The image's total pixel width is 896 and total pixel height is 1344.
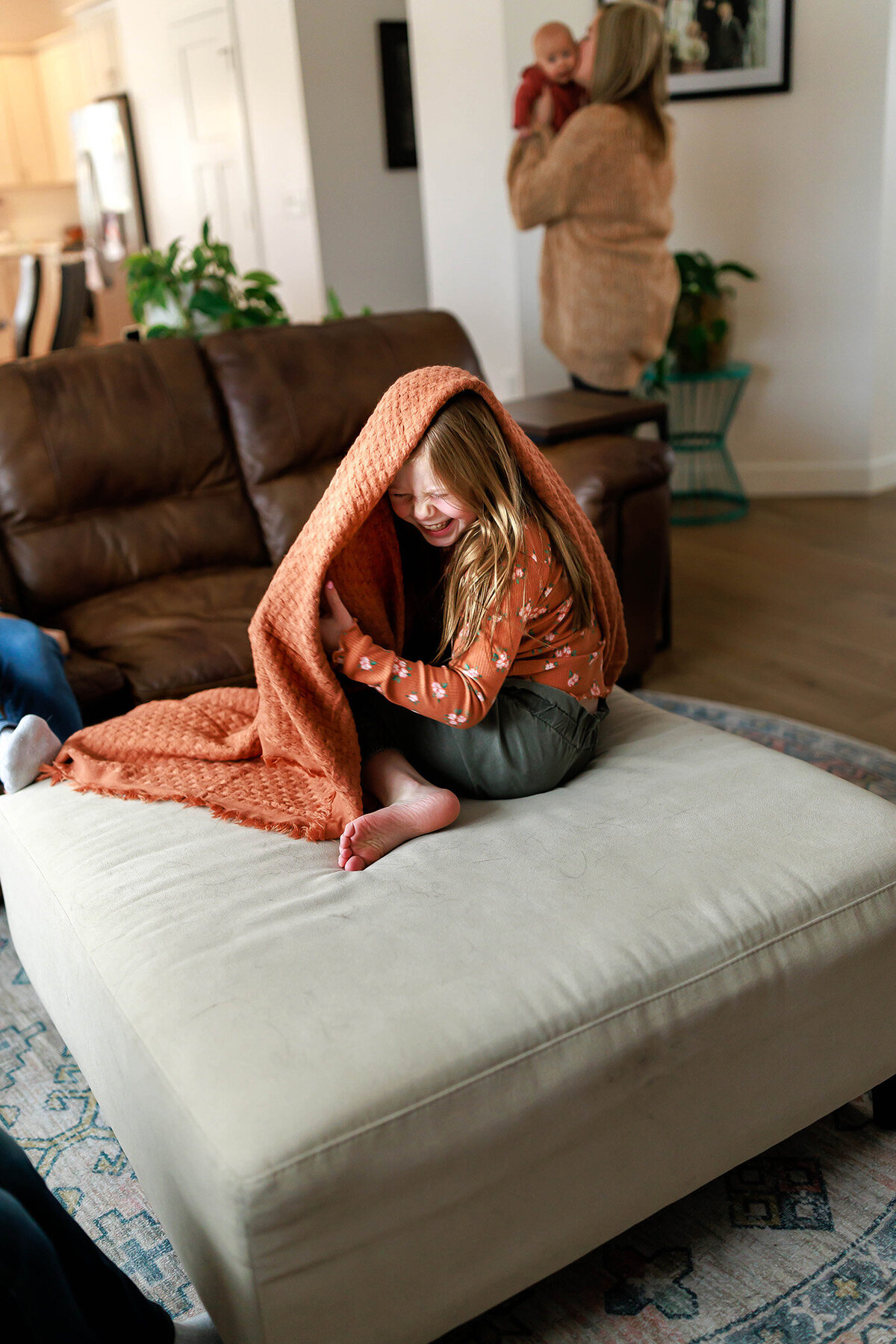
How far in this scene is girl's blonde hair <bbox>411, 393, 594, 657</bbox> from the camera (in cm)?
139

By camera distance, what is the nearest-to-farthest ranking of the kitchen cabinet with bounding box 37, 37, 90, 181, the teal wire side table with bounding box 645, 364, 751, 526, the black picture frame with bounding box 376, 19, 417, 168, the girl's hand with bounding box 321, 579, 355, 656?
1. the girl's hand with bounding box 321, 579, 355, 656
2. the teal wire side table with bounding box 645, 364, 751, 526
3. the black picture frame with bounding box 376, 19, 417, 168
4. the kitchen cabinet with bounding box 37, 37, 90, 181

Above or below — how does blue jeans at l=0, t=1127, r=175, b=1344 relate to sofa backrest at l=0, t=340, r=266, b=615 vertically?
below

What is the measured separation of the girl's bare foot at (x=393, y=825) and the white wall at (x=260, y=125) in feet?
14.8

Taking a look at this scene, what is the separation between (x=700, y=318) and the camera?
3939mm

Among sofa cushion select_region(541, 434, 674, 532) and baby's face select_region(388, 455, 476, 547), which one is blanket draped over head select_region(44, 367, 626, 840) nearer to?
baby's face select_region(388, 455, 476, 547)

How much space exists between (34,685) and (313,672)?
25.3 inches

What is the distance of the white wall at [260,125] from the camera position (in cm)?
516

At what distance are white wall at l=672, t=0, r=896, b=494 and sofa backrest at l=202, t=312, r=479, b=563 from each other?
1990mm

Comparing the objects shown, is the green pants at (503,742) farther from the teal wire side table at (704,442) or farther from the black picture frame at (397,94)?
the black picture frame at (397,94)

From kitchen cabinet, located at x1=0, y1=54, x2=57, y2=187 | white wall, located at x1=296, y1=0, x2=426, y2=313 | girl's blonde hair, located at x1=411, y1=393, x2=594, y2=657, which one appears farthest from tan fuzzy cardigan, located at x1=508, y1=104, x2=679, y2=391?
kitchen cabinet, located at x1=0, y1=54, x2=57, y2=187

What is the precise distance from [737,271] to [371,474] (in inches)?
122

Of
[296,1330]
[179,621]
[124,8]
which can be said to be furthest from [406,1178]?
[124,8]

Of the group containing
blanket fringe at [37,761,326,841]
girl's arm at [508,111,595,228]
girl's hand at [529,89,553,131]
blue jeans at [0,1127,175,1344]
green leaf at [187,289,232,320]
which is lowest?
blue jeans at [0,1127,175,1344]

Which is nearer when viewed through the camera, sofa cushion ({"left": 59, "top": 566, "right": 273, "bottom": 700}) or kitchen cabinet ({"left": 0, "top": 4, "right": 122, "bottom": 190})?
sofa cushion ({"left": 59, "top": 566, "right": 273, "bottom": 700})
